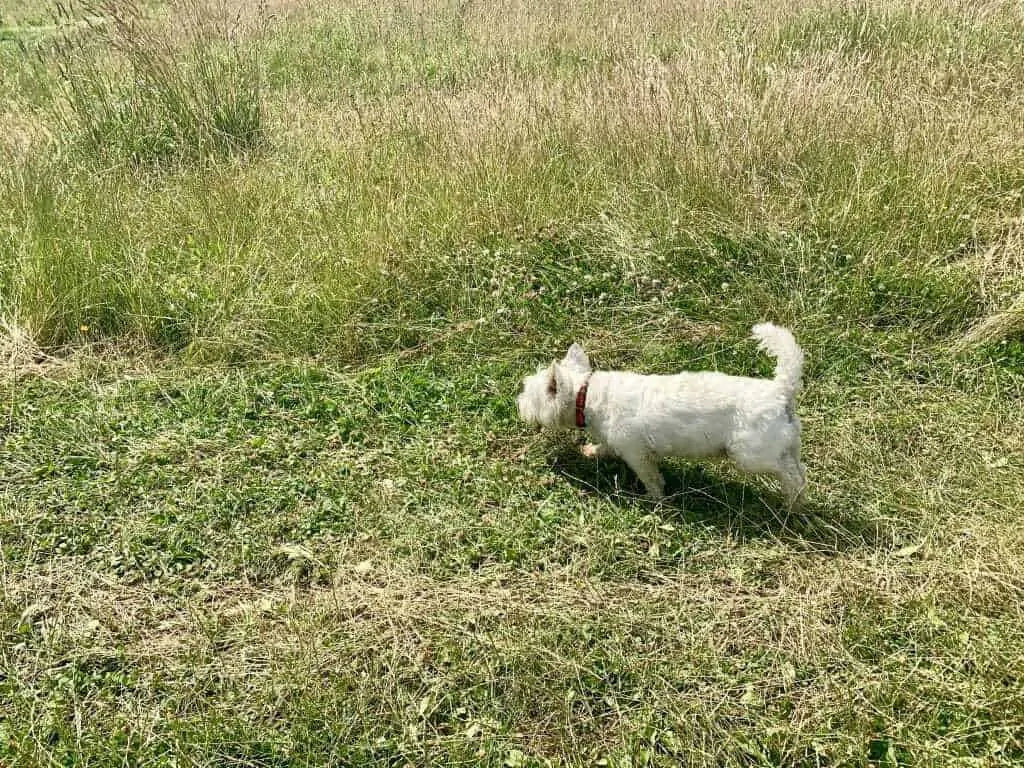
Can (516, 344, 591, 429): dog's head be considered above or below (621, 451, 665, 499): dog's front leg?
above

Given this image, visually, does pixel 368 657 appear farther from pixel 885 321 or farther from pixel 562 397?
pixel 885 321

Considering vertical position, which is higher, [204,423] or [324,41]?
[324,41]

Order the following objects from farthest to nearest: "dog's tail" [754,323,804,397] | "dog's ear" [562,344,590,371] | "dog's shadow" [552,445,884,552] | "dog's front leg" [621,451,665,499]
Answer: "dog's ear" [562,344,590,371], "dog's front leg" [621,451,665,499], "dog's shadow" [552,445,884,552], "dog's tail" [754,323,804,397]

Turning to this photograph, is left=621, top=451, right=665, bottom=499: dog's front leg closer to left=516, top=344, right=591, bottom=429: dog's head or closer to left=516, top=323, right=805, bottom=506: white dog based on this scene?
left=516, top=323, right=805, bottom=506: white dog

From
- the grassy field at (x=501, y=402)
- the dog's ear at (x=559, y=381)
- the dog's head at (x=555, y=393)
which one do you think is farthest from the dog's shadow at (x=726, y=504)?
the dog's ear at (x=559, y=381)

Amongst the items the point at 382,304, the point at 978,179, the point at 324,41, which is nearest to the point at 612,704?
the point at 382,304

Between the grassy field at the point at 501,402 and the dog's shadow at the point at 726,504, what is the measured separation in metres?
0.02

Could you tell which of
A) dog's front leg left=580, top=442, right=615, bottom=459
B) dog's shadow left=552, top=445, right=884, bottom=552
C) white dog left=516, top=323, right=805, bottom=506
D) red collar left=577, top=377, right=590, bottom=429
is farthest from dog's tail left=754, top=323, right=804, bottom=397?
dog's front leg left=580, top=442, right=615, bottom=459

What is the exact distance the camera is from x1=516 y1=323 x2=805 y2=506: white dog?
3357mm

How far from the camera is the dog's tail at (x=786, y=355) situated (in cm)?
332

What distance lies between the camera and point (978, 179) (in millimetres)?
5480

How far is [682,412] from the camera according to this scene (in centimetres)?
353

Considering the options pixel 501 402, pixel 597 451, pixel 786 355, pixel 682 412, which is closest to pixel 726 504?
pixel 682 412

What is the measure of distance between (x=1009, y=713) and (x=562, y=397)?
2198 millimetres
